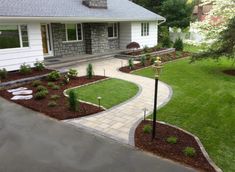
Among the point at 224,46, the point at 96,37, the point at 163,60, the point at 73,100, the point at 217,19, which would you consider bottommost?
the point at 73,100

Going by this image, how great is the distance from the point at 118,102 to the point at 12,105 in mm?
3538

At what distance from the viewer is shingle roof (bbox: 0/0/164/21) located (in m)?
11.9

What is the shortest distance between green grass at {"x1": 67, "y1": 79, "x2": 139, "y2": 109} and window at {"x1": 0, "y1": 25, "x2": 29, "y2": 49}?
4.64 metres

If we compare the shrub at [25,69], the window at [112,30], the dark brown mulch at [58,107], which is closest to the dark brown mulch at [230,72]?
the dark brown mulch at [58,107]

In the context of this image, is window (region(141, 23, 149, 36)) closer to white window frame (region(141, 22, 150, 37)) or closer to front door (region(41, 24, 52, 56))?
white window frame (region(141, 22, 150, 37))

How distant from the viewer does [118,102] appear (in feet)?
27.3

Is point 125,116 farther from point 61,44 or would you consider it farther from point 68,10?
point 61,44

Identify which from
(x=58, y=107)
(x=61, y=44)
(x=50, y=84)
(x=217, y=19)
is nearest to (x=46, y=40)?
(x=61, y=44)

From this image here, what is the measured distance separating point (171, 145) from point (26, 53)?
9720 millimetres

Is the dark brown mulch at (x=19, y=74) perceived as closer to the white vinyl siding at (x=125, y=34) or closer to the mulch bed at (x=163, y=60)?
the mulch bed at (x=163, y=60)

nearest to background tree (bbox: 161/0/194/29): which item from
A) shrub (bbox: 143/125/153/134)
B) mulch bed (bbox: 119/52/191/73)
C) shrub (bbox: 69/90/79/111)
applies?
mulch bed (bbox: 119/52/191/73)

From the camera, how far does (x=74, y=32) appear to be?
55.6 feet

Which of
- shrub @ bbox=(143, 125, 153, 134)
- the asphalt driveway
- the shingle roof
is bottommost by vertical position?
the asphalt driveway

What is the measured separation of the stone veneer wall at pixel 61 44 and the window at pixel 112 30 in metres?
3.76
